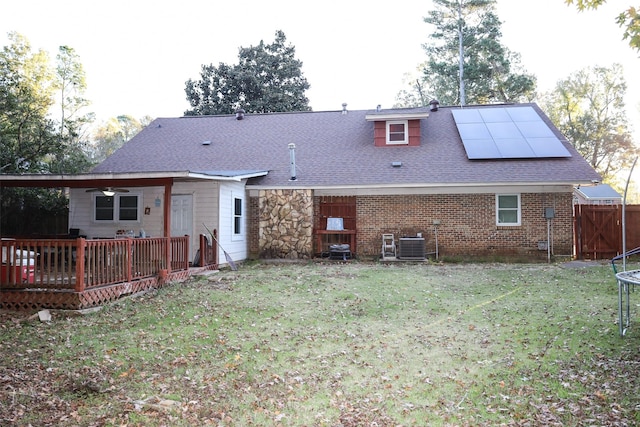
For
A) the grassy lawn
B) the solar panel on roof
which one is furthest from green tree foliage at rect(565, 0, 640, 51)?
the solar panel on roof

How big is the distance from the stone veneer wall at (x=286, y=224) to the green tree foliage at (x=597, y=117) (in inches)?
1168

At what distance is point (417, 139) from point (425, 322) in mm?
11383

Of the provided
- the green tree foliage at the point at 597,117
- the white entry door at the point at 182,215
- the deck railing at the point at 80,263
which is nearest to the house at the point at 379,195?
the white entry door at the point at 182,215

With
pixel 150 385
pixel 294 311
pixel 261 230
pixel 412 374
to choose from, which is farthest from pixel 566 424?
pixel 261 230

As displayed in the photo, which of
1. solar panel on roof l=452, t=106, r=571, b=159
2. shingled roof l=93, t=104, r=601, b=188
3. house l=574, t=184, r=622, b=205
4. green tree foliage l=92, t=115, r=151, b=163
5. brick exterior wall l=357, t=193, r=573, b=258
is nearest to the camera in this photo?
brick exterior wall l=357, t=193, r=573, b=258

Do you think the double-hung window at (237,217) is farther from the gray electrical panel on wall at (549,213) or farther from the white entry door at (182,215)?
the gray electrical panel on wall at (549,213)

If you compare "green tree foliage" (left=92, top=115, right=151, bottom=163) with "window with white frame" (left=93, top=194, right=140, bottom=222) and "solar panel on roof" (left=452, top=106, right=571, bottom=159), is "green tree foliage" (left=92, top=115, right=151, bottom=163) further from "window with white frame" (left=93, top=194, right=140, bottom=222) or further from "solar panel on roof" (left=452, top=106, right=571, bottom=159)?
"solar panel on roof" (left=452, top=106, right=571, bottom=159)

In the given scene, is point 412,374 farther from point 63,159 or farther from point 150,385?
point 63,159

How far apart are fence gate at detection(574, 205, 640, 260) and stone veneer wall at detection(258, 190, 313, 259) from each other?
347 inches

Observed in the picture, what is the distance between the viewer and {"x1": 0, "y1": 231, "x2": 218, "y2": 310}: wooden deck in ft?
26.7

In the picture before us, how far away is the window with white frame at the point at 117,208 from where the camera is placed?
50.1 feet

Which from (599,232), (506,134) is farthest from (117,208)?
(599,232)

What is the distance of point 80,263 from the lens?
8.08 metres

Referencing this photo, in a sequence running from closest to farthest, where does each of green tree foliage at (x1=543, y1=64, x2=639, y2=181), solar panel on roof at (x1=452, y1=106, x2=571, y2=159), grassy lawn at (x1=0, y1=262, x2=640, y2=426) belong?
grassy lawn at (x1=0, y1=262, x2=640, y2=426)
solar panel on roof at (x1=452, y1=106, x2=571, y2=159)
green tree foliage at (x1=543, y1=64, x2=639, y2=181)
